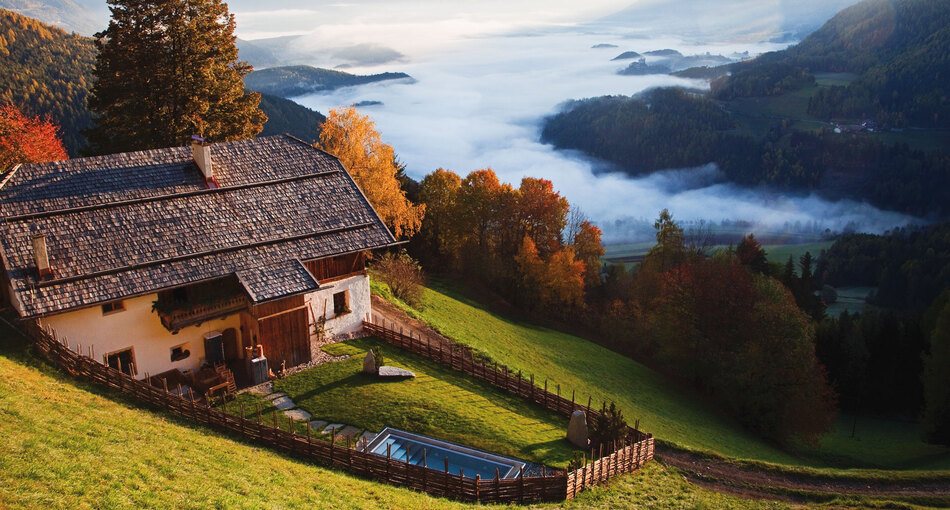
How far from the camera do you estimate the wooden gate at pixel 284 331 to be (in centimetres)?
2872

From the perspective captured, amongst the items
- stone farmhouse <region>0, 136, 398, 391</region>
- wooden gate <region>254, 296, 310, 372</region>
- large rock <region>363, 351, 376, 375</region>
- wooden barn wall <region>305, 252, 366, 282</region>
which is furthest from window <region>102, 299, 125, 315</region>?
large rock <region>363, 351, 376, 375</region>

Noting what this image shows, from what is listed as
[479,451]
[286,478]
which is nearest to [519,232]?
[479,451]

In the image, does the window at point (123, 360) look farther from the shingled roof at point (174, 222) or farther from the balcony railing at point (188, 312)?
the shingled roof at point (174, 222)

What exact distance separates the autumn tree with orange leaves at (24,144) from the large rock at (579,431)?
41.4 meters

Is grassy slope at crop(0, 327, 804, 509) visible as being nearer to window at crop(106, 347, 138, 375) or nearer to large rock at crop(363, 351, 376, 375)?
window at crop(106, 347, 138, 375)

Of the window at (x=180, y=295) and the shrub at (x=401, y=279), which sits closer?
the window at (x=180, y=295)

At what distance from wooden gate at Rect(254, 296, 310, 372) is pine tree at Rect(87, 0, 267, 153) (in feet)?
63.5

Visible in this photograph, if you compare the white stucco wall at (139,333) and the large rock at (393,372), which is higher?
the white stucco wall at (139,333)

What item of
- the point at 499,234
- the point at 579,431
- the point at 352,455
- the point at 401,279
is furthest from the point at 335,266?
the point at 499,234

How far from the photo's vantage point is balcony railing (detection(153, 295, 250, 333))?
87.8ft

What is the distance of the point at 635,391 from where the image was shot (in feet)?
144

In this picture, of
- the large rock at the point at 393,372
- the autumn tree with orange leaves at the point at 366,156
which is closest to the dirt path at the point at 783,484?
the large rock at the point at 393,372

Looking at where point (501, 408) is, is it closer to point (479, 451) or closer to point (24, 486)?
point (479, 451)

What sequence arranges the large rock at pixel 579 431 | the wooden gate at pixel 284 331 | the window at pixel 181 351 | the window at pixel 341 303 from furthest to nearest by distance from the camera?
the window at pixel 341 303, the wooden gate at pixel 284 331, the window at pixel 181 351, the large rock at pixel 579 431
